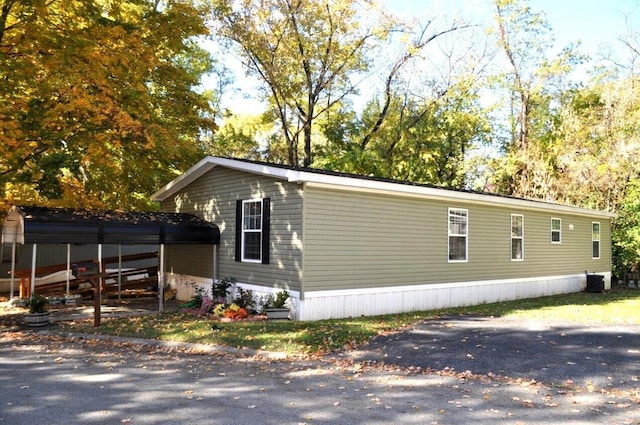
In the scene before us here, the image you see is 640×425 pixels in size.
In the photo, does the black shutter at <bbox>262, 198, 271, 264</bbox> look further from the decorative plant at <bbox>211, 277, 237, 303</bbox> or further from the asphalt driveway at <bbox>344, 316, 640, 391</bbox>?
the asphalt driveway at <bbox>344, 316, 640, 391</bbox>

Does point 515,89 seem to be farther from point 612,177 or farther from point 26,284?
point 26,284

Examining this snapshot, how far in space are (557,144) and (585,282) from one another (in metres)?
9.37

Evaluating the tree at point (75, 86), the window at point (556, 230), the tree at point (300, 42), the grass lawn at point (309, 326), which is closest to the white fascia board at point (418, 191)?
the window at point (556, 230)

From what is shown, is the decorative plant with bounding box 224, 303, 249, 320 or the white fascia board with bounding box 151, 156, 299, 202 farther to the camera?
the decorative plant with bounding box 224, 303, 249, 320

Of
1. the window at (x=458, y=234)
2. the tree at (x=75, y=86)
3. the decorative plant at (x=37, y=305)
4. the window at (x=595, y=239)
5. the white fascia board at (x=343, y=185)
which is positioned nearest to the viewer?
the white fascia board at (x=343, y=185)

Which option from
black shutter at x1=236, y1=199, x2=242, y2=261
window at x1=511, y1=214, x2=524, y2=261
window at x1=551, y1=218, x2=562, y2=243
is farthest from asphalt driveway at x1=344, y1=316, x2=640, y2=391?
window at x1=551, y1=218, x2=562, y2=243

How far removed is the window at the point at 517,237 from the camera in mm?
16350

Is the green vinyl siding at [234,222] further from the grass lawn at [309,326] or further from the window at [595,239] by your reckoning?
the window at [595,239]

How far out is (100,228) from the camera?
38.7ft

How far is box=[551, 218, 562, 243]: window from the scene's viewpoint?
59.6 feet

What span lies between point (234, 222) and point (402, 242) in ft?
14.6

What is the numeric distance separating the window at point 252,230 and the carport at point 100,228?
3.73 ft

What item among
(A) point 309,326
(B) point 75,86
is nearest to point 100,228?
(B) point 75,86

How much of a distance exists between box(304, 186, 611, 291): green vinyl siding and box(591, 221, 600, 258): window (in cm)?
382
